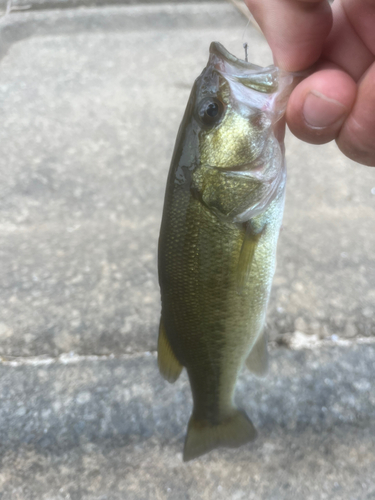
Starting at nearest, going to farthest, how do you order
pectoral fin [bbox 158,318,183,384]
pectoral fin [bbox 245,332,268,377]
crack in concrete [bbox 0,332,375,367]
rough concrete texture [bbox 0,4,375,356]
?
pectoral fin [bbox 158,318,183,384] < pectoral fin [bbox 245,332,268,377] < crack in concrete [bbox 0,332,375,367] < rough concrete texture [bbox 0,4,375,356]

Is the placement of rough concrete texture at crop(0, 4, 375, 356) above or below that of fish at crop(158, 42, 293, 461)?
below

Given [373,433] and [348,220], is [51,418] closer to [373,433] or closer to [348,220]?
[373,433]

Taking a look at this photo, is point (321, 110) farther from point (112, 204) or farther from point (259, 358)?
point (112, 204)

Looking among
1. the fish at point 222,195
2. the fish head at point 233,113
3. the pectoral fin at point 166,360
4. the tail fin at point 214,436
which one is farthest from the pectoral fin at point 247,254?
the tail fin at point 214,436

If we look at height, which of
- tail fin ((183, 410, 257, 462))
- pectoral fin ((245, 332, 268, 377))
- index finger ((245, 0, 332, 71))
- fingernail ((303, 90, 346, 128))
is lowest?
tail fin ((183, 410, 257, 462))

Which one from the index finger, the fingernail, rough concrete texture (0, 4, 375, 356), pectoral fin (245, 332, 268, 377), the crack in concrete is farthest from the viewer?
rough concrete texture (0, 4, 375, 356)

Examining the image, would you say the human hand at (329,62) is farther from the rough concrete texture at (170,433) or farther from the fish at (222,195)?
the rough concrete texture at (170,433)

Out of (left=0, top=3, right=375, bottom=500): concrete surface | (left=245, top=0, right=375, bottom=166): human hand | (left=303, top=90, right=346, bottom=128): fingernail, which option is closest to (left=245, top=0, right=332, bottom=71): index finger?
(left=245, top=0, right=375, bottom=166): human hand

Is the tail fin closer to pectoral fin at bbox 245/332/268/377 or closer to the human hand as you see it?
pectoral fin at bbox 245/332/268/377
